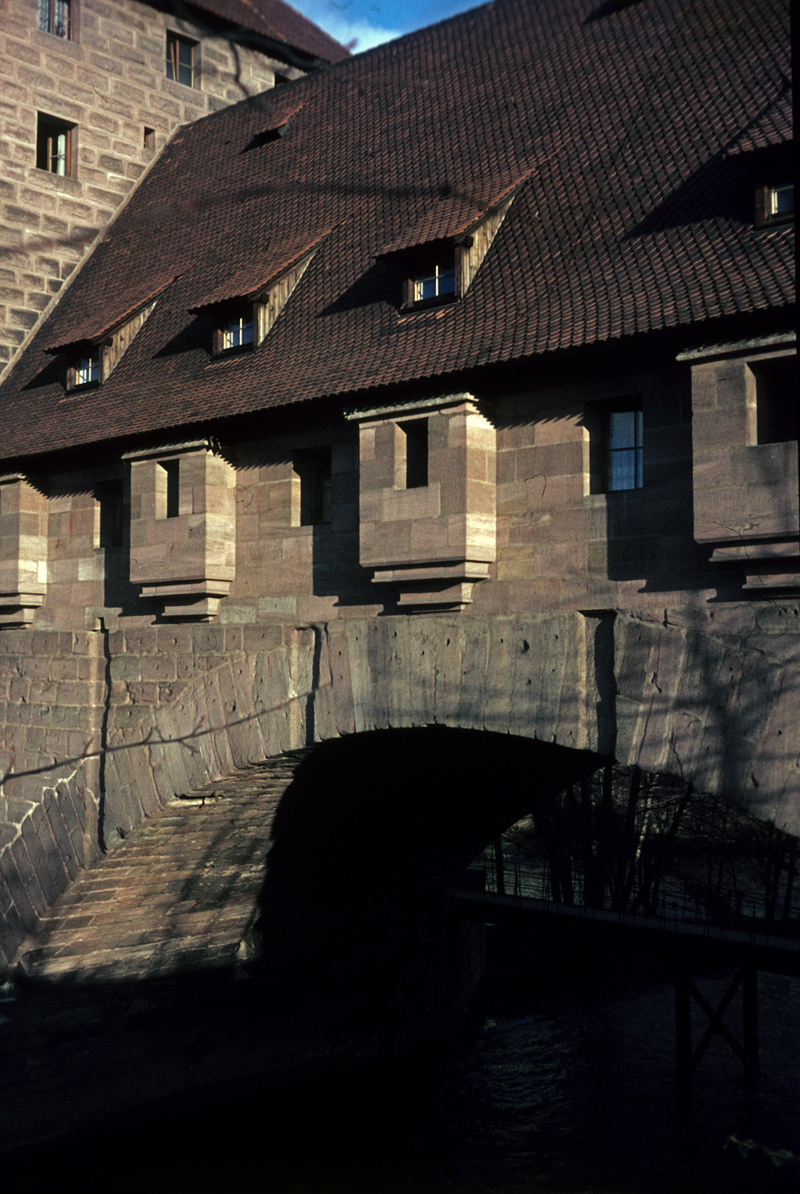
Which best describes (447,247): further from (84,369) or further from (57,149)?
(57,149)

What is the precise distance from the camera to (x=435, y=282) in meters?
9.84

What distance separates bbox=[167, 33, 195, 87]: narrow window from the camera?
1678cm

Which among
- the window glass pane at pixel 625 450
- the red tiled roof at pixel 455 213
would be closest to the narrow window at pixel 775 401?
the window glass pane at pixel 625 450

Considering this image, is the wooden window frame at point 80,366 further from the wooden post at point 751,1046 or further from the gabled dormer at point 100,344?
the wooden post at point 751,1046

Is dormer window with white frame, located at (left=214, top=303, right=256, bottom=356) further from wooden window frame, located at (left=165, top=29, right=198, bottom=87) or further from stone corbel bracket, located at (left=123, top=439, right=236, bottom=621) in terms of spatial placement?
wooden window frame, located at (left=165, top=29, right=198, bottom=87)

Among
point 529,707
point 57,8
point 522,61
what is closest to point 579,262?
point 529,707

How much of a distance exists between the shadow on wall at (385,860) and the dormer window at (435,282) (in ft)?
11.6

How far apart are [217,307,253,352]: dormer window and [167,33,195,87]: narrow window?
7.26m

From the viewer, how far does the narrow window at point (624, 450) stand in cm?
798

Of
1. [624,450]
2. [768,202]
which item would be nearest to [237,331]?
[624,450]

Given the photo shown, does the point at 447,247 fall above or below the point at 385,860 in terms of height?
above

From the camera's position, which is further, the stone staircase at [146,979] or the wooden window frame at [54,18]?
the wooden window frame at [54,18]

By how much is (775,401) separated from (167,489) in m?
5.61

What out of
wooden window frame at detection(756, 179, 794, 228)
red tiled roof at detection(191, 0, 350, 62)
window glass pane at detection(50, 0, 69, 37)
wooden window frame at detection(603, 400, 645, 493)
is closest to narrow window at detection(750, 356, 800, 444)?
wooden window frame at detection(603, 400, 645, 493)
